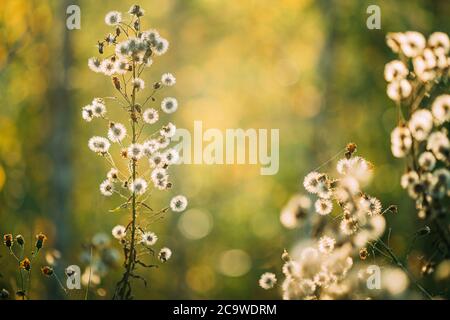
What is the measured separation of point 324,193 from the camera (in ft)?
9.25

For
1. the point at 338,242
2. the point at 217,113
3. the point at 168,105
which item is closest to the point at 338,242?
the point at 338,242

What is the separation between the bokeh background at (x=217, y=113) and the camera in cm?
843

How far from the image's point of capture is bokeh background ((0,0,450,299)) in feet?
27.7

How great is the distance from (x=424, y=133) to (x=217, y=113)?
10607 millimetres

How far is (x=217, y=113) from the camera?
43.8ft

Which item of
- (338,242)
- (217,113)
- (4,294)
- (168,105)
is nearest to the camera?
(4,294)

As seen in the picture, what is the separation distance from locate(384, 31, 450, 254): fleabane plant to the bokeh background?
4848 mm

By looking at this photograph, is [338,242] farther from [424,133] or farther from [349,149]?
[424,133]

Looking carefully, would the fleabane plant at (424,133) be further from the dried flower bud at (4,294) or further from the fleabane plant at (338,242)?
the dried flower bud at (4,294)

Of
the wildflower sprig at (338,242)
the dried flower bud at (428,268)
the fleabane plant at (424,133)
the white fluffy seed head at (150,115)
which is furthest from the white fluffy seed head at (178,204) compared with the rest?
the dried flower bud at (428,268)

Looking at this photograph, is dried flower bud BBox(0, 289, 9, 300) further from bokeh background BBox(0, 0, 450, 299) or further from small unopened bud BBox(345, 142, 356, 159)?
bokeh background BBox(0, 0, 450, 299)

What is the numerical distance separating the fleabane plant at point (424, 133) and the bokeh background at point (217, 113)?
485 cm

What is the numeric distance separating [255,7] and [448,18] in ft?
11.0
